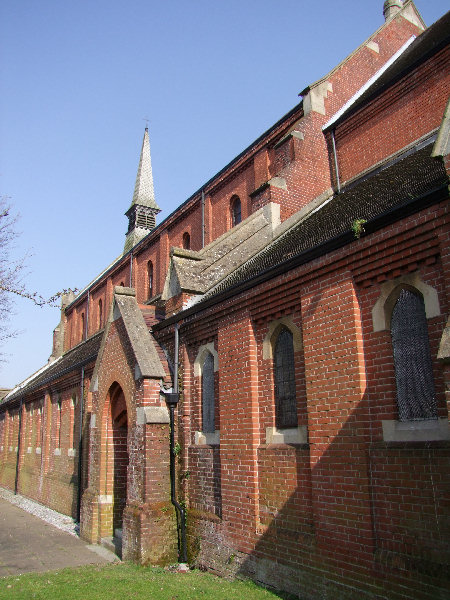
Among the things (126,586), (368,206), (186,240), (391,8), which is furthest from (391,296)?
(186,240)

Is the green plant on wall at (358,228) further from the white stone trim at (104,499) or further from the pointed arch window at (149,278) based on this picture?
the pointed arch window at (149,278)

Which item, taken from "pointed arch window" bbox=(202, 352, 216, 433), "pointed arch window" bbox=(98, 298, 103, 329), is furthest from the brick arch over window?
"pointed arch window" bbox=(98, 298, 103, 329)

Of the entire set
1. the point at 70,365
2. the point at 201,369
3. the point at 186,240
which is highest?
the point at 186,240

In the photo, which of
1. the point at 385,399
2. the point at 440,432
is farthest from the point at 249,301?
the point at 440,432

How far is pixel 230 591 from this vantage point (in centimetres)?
752

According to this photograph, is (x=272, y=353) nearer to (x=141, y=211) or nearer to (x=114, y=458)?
(x=114, y=458)

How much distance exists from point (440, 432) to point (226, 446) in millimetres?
4337

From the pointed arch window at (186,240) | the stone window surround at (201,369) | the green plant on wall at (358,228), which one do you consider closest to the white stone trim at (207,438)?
the stone window surround at (201,369)

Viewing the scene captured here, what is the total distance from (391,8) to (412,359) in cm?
1597

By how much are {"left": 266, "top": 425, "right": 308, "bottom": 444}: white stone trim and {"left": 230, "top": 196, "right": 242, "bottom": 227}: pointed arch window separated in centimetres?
1065

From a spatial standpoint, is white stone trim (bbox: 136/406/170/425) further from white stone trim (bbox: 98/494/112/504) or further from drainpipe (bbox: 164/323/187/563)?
white stone trim (bbox: 98/494/112/504)

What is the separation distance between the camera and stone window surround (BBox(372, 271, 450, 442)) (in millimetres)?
5797

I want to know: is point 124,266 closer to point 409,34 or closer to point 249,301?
point 409,34

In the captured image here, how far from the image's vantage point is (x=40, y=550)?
38.1 feet
